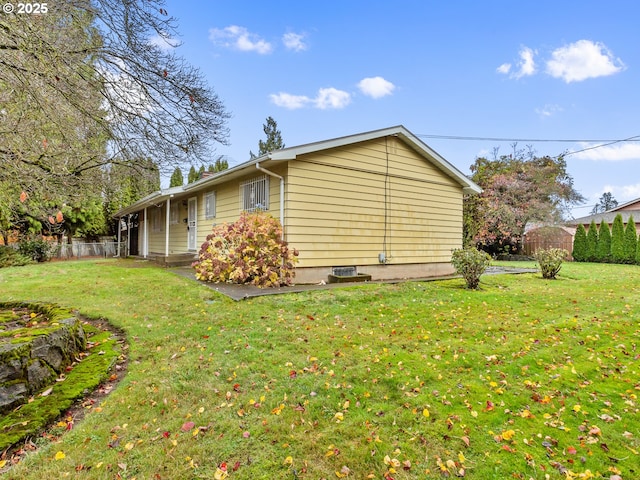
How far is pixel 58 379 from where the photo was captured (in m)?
3.25

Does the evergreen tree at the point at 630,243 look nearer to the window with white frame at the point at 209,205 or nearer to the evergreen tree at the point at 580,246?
the evergreen tree at the point at 580,246

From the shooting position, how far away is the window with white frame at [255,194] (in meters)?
9.20

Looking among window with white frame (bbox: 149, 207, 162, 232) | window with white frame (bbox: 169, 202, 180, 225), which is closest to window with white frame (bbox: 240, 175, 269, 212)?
window with white frame (bbox: 169, 202, 180, 225)

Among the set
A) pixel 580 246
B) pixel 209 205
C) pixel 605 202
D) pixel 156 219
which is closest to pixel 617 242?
pixel 580 246

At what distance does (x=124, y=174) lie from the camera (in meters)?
5.79

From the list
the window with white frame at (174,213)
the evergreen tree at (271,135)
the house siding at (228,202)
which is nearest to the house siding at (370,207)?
the house siding at (228,202)

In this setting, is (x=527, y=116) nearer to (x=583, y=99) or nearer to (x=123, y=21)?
(x=583, y=99)

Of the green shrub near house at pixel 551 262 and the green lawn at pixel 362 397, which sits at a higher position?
the green shrub near house at pixel 551 262

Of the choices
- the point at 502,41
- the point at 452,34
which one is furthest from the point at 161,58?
the point at 502,41

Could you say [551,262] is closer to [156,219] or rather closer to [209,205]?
[209,205]

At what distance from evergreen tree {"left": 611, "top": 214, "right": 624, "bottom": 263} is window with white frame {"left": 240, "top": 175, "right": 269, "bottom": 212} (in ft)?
65.5

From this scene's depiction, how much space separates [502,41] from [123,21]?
13179 mm

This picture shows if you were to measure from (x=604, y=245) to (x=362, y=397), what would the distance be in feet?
73.6

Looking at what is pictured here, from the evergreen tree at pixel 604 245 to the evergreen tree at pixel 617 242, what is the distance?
250mm
